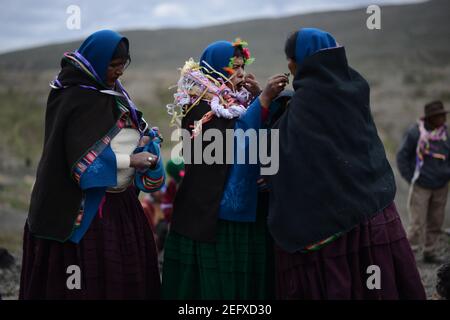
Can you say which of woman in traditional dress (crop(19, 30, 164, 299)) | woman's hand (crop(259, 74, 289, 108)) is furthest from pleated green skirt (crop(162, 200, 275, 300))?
woman's hand (crop(259, 74, 289, 108))

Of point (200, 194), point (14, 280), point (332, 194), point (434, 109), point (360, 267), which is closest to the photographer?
point (332, 194)

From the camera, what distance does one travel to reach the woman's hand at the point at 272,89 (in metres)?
3.66

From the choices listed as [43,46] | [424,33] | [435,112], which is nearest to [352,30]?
[424,33]

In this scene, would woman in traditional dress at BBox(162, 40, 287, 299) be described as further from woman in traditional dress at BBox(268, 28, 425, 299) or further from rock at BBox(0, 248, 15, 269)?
rock at BBox(0, 248, 15, 269)

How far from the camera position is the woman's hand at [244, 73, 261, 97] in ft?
13.0

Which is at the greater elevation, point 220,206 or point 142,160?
point 142,160

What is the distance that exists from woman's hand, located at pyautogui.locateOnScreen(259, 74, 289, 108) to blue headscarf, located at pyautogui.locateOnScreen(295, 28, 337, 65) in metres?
0.14

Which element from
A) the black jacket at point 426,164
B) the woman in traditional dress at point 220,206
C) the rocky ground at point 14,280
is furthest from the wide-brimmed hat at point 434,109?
the woman in traditional dress at point 220,206

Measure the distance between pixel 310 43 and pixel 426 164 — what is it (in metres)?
4.81

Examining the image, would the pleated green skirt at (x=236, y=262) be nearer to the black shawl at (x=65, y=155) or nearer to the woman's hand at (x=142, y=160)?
the woman's hand at (x=142, y=160)

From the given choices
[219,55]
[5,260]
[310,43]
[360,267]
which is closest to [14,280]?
[5,260]

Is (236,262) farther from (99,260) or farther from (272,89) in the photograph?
(272,89)

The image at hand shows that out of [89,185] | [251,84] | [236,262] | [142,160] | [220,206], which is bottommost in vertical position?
[236,262]

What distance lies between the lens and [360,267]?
3.54 meters
